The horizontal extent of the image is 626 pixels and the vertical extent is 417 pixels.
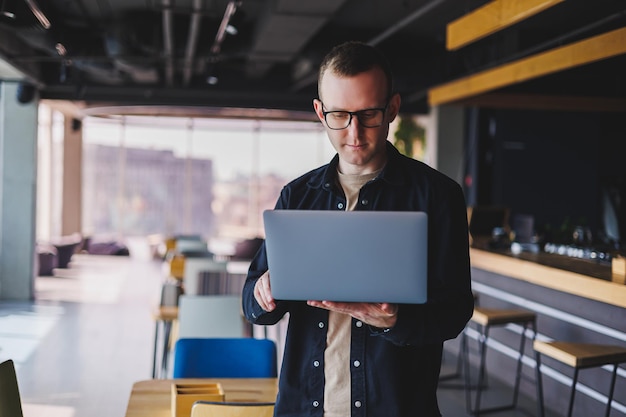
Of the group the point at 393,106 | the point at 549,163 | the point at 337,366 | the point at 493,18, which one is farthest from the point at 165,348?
the point at 549,163

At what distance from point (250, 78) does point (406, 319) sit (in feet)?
41.4

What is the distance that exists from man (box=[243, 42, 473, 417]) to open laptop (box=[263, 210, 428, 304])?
9cm

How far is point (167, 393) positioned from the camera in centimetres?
310

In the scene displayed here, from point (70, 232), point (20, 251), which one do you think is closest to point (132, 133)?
point (70, 232)

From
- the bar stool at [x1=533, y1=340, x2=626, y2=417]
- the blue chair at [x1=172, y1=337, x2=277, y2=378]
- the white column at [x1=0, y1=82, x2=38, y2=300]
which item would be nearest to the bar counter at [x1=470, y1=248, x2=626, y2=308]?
the bar stool at [x1=533, y1=340, x2=626, y2=417]

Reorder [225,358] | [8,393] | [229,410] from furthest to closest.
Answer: [225,358] < [8,393] < [229,410]

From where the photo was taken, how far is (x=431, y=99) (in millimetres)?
11117

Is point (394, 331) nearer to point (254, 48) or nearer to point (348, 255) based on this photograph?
point (348, 255)

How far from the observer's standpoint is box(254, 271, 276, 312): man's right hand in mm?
1613

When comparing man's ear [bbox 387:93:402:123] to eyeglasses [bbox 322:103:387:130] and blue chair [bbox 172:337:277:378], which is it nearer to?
eyeglasses [bbox 322:103:387:130]

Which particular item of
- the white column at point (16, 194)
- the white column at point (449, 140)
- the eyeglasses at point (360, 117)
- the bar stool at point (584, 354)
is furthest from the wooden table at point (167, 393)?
the white column at point (449, 140)

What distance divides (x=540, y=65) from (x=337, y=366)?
22.9 ft

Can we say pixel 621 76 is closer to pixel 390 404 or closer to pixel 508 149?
pixel 508 149

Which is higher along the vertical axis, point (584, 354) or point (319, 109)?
point (319, 109)
